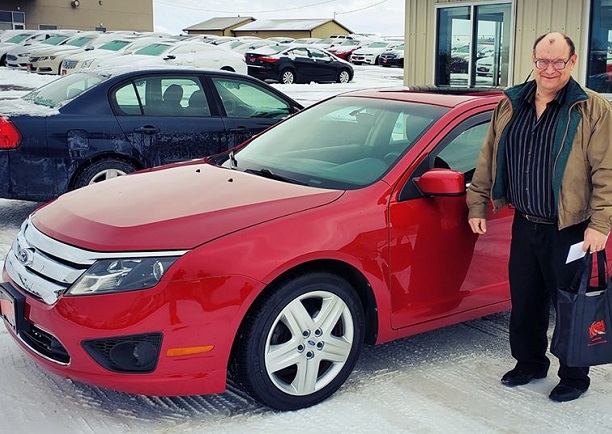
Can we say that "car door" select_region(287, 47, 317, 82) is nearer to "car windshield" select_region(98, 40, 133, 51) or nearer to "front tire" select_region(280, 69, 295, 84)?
"front tire" select_region(280, 69, 295, 84)

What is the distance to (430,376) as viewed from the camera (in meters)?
3.89

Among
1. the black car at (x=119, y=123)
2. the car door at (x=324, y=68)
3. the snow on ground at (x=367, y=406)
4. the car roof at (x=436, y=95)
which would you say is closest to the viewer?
the snow on ground at (x=367, y=406)

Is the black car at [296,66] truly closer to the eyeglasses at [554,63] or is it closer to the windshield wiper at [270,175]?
the windshield wiper at [270,175]

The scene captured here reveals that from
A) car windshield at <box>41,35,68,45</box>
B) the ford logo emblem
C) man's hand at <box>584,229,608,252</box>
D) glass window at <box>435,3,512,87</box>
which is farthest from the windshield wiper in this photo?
car windshield at <box>41,35,68,45</box>

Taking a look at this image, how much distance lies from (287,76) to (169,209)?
22441 millimetres

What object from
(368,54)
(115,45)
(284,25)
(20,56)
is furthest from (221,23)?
(20,56)

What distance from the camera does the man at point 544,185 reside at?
3359 millimetres

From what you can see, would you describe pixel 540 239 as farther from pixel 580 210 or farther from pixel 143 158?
pixel 143 158

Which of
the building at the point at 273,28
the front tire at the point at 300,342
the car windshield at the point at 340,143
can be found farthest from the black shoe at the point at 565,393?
the building at the point at 273,28

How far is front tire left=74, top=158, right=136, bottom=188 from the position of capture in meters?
6.64

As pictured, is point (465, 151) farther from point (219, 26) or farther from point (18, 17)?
point (219, 26)

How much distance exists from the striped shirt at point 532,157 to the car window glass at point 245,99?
4.18 m

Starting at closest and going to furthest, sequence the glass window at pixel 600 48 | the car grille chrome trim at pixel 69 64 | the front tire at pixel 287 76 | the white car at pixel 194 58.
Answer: the glass window at pixel 600 48, the white car at pixel 194 58, the car grille chrome trim at pixel 69 64, the front tire at pixel 287 76

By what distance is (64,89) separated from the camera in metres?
7.19
